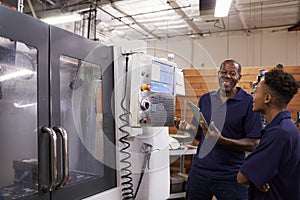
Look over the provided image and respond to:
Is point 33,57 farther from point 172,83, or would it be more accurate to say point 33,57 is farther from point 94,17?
point 94,17

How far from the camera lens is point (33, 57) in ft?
3.97

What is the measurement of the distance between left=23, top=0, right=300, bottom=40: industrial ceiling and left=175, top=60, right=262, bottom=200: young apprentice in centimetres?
215

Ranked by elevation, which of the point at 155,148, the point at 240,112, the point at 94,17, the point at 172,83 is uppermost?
the point at 94,17

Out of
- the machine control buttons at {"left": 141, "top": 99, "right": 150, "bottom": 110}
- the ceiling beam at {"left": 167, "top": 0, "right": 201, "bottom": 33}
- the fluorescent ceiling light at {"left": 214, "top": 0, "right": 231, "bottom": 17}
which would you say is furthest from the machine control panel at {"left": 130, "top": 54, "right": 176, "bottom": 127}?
the ceiling beam at {"left": 167, "top": 0, "right": 201, "bottom": 33}

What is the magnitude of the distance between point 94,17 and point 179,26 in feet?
→ 7.04

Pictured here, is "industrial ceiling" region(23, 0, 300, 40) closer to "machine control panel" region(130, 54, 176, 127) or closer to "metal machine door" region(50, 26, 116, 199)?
"machine control panel" region(130, 54, 176, 127)

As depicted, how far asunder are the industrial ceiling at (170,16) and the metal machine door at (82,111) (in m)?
2.78

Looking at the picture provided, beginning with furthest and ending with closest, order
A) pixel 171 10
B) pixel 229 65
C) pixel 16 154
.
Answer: pixel 171 10
pixel 229 65
pixel 16 154

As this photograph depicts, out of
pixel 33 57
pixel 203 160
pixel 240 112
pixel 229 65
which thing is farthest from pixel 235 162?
pixel 33 57

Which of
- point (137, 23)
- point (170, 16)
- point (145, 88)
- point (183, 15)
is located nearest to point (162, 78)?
point (145, 88)

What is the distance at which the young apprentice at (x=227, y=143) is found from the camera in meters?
1.94

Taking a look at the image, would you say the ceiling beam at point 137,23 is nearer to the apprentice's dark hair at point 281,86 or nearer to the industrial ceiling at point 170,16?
the industrial ceiling at point 170,16

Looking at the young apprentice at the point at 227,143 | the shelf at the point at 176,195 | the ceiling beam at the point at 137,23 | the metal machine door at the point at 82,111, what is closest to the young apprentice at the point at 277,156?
the young apprentice at the point at 227,143

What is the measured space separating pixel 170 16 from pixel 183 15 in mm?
314
